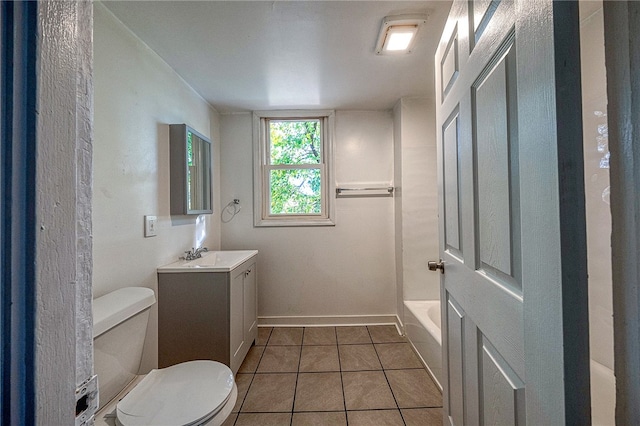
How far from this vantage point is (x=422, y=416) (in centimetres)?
154

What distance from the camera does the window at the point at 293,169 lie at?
9.27ft

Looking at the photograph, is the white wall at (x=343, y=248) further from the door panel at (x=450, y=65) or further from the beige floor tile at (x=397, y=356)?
the door panel at (x=450, y=65)

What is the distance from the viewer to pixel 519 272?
1.88 feet

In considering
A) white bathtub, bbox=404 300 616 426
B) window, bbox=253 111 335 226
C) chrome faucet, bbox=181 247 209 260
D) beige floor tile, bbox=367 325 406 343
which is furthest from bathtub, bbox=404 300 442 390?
chrome faucet, bbox=181 247 209 260

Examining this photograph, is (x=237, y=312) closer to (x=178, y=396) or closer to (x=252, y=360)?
(x=252, y=360)

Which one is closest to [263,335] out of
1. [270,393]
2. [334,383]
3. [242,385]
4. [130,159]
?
[242,385]

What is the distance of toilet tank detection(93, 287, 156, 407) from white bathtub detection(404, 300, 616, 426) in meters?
1.42

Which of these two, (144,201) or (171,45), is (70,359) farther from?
(171,45)

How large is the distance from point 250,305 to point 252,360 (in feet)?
1.36

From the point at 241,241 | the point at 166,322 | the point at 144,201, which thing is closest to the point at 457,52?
the point at 144,201

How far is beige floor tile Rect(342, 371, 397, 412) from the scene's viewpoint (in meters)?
1.64

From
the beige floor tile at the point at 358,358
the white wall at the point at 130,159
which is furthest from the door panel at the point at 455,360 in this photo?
the white wall at the point at 130,159

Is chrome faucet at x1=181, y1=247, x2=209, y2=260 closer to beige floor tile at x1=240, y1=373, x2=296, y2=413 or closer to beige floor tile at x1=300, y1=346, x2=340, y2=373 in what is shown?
beige floor tile at x1=240, y1=373, x2=296, y2=413

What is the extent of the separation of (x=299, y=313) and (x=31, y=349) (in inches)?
102
